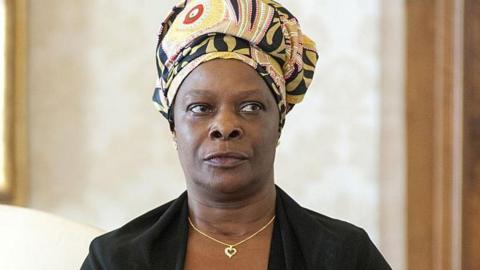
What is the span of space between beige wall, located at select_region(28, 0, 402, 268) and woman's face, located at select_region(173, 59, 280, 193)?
88cm

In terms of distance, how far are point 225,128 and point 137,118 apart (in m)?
0.96

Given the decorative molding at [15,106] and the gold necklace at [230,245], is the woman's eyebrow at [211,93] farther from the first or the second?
the decorative molding at [15,106]

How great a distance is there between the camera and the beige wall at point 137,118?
2.29 m

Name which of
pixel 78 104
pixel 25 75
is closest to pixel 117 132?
pixel 78 104

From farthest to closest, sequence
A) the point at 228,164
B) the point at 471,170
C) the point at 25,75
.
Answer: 1. the point at 25,75
2. the point at 471,170
3. the point at 228,164

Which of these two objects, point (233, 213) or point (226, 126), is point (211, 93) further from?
point (233, 213)

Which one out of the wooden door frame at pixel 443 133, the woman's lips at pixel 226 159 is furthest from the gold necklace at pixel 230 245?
the wooden door frame at pixel 443 133

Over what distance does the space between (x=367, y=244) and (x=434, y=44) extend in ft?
2.41

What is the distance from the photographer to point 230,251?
57.5 inches

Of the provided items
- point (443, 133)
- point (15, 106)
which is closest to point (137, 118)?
point (15, 106)

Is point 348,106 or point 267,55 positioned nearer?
point 267,55

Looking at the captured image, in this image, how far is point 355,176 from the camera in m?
2.34

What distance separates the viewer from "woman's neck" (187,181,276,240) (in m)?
1.47

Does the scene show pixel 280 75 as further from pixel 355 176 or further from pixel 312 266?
pixel 355 176
